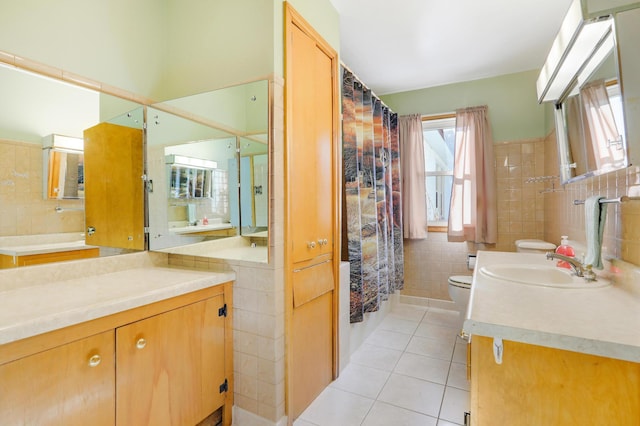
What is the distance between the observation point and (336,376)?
2.12 metres

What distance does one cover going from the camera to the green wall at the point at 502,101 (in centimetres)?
312

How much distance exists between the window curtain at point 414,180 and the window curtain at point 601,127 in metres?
2.06

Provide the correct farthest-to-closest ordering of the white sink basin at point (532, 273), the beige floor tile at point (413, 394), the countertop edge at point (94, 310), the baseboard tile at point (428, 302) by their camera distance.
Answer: the baseboard tile at point (428, 302), the beige floor tile at point (413, 394), the white sink basin at point (532, 273), the countertop edge at point (94, 310)

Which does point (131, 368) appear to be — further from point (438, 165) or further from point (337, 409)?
point (438, 165)

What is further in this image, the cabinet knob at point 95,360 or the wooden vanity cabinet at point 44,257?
the wooden vanity cabinet at point 44,257

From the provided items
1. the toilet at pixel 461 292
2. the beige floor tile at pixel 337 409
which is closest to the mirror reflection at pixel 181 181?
the beige floor tile at pixel 337 409

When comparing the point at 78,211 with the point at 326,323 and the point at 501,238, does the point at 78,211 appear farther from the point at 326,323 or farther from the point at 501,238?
the point at 501,238

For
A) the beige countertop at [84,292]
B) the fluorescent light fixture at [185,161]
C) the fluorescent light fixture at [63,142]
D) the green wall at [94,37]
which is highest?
the green wall at [94,37]

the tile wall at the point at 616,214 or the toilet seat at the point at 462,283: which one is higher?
the tile wall at the point at 616,214

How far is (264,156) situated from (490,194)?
260 centimetres

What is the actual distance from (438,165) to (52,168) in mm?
3471

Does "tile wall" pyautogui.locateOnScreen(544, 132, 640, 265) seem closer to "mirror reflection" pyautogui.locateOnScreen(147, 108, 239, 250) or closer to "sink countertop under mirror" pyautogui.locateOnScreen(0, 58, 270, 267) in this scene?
"sink countertop under mirror" pyautogui.locateOnScreen(0, 58, 270, 267)

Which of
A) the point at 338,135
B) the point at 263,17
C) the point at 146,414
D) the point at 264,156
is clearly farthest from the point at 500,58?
the point at 146,414

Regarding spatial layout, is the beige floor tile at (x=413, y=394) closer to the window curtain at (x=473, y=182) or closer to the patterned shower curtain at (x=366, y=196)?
the patterned shower curtain at (x=366, y=196)
